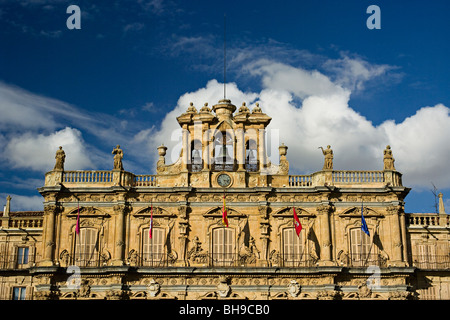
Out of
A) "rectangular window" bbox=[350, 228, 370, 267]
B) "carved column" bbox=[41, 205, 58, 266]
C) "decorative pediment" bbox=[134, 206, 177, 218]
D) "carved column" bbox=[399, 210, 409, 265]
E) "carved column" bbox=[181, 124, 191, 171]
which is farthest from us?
"carved column" bbox=[181, 124, 191, 171]

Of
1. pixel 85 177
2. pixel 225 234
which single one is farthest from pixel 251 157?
pixel 85 177

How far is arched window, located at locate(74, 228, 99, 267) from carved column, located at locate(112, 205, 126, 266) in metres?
1.41

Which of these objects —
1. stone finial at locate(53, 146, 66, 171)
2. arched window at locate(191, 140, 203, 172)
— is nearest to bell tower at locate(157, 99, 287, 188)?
arched window at locate(191, 140, 203, 172)

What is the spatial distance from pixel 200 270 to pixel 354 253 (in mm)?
10158

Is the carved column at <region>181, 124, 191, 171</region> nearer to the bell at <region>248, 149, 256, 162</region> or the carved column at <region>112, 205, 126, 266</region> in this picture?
the bell at <region>248, 149, 256, 162</region>

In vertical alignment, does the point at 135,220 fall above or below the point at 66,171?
below

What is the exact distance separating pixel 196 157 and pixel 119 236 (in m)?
7.61

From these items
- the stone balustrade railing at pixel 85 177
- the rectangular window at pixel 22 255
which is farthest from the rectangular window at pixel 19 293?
the stone balustrade railing at pixel 85 177

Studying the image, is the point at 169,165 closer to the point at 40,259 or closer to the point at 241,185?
the point at 241,185

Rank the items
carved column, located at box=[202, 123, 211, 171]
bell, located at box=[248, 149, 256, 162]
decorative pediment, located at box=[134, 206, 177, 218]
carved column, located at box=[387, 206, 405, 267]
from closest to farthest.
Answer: carved column, located at box=[387, 206, 405, 267] < decorative pediment, located at box=[134, 206, 177, 218] < carved column, located at box=[202, 123, 211, 171] < bell, located at box=[248, 149, 256, 162]

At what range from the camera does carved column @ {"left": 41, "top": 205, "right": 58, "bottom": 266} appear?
42.6m
